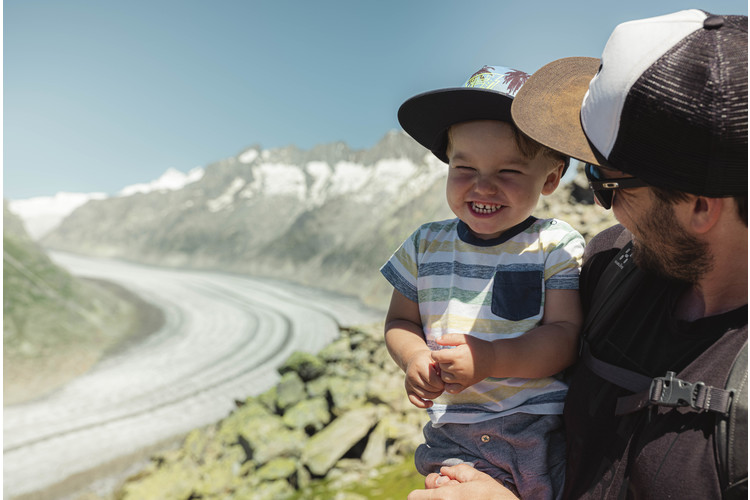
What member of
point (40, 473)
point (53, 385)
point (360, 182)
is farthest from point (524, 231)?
point (360, 182)

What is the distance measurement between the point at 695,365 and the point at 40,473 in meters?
21.5

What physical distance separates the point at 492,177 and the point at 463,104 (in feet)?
1.14

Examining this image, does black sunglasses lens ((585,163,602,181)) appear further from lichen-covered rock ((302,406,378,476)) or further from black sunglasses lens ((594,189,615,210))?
lichen-covered rock ((302,406,378,476))

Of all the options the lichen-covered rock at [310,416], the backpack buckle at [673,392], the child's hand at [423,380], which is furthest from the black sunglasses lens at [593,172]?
the lichen-covered rock at [310,416]

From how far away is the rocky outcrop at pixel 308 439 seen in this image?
27.9 feet

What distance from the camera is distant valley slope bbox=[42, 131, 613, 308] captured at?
54.8 meters

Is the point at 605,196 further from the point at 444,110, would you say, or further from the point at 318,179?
the point at 318,179

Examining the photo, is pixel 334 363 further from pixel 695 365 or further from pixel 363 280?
pixel 363 280

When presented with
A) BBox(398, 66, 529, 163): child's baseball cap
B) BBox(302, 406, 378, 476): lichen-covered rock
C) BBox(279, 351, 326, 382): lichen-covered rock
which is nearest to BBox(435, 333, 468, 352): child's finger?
BBox(398, 66, 529, 163): child's baseball cap

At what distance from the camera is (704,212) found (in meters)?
1.45

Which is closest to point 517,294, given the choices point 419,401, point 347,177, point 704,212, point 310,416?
point 419,401

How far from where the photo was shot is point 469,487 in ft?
6.08

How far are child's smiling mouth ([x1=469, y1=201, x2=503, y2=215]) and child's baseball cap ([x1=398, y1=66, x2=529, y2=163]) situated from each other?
380mm

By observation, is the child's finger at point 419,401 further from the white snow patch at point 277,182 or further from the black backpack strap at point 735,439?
the white snow patch at point 277,182
